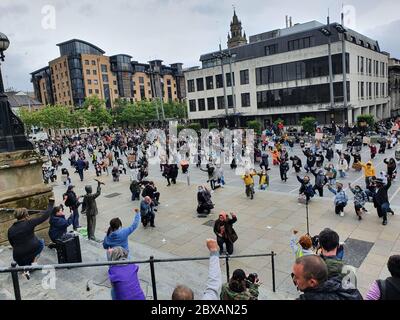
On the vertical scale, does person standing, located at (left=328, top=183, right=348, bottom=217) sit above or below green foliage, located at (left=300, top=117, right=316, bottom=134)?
below

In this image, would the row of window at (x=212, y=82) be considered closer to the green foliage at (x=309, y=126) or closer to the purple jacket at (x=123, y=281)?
the green foliage at (x=309, y=126)

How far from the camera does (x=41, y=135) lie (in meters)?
59.3

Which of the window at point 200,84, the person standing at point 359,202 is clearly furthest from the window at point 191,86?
the person standing at point 359,202

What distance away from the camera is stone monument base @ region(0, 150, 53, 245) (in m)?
7.79

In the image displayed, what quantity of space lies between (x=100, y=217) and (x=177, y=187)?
17.8 feet

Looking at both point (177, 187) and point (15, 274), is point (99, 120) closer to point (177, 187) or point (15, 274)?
point (177, 187)

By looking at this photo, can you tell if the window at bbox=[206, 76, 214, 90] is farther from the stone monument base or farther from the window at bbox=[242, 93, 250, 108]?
the stone monument base

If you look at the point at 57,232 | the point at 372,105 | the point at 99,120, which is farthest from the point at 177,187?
the point at 99,120

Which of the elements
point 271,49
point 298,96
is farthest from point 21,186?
point 271,49

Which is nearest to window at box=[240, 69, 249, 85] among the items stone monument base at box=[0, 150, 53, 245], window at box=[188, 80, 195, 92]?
window at box=[188, 80, 195, 92]

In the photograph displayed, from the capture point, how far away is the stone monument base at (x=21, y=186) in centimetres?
779

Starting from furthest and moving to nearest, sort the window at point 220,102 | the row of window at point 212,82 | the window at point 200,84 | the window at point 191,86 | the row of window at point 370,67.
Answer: the window at point 191,86 < the window at point 200,84 < the window at point 220,102 < the row of window at point 212,82 < the row of window at point 370,67

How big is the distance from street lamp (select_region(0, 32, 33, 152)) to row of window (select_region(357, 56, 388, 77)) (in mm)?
46031

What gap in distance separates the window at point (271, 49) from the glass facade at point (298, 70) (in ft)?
8.50
